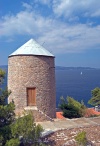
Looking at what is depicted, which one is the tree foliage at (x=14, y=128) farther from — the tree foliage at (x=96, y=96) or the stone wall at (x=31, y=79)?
the tree foliage at (x=96, y=96)

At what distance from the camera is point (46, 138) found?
11.6 metres

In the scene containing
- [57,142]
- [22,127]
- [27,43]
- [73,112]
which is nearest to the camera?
[22,127]

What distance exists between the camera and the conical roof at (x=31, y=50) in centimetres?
1520

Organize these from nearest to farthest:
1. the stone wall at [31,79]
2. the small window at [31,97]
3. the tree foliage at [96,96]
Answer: the stone wall at [31,79]
the small window at [31,97]
the tree foliage at [96,96]

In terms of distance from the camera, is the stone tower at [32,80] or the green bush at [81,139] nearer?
the green bush at [81,139]

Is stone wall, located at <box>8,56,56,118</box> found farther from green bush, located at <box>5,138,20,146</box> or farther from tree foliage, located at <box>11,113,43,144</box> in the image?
green bush, located at <box>5,138,20,146</box>

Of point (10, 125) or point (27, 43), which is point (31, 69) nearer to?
point (27, 43)

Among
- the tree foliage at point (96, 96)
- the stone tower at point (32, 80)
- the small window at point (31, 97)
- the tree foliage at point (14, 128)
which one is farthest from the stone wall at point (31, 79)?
the tree foliage at point (96, 96)

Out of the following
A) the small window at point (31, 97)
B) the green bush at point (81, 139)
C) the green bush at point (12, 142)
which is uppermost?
the small window at point (31, 97)

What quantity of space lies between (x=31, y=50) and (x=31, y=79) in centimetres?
188

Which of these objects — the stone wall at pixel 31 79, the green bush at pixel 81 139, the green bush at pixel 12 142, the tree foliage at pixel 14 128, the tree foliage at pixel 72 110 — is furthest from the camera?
the tree foliage at pixel 72 110

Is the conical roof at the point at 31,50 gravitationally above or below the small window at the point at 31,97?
above

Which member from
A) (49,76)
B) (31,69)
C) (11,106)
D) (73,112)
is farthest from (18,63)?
(73,112)

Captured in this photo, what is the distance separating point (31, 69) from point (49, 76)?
1.34 m
